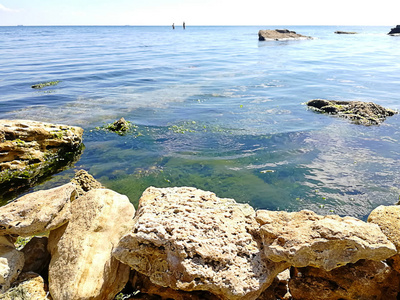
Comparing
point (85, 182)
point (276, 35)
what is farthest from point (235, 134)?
point (276, 35)

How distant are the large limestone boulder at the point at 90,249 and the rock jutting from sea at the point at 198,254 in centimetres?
1

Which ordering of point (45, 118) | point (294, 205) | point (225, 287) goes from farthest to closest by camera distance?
point (45, 118), point (294, 205), point (225, 287)

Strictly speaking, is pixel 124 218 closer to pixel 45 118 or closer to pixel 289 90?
pixel 45 118

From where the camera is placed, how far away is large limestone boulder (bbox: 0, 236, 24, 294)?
4.21 meters

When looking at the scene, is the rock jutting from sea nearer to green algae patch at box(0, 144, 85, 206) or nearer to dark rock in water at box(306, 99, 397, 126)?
green algae patch at box(0, 144, 85, 206)

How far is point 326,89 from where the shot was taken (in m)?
20.1

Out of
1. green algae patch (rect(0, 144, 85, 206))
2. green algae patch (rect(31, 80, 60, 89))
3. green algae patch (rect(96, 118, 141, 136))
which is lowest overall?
green algae patch (rect(0, 144, 85, 206))

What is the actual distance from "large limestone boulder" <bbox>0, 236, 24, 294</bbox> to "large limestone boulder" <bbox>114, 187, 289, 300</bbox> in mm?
1548

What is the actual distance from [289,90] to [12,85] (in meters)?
19.6

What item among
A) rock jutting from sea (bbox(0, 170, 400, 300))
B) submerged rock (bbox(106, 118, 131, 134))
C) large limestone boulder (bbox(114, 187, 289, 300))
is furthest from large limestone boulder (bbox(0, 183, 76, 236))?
submerged rock (bbox(106, 118, 131, 134))

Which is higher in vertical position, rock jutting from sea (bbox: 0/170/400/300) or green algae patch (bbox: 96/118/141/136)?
rock jutting from sea (bbox: 0/170/400/300)

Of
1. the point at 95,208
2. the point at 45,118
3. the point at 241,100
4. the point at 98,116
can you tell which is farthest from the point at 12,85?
the point at 95,208

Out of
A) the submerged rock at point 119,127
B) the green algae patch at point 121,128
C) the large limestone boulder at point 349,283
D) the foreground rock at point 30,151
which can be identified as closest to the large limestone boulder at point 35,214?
the large limestone boulder at point 349,283

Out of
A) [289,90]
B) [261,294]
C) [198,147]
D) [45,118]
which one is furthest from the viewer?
[289,90]
